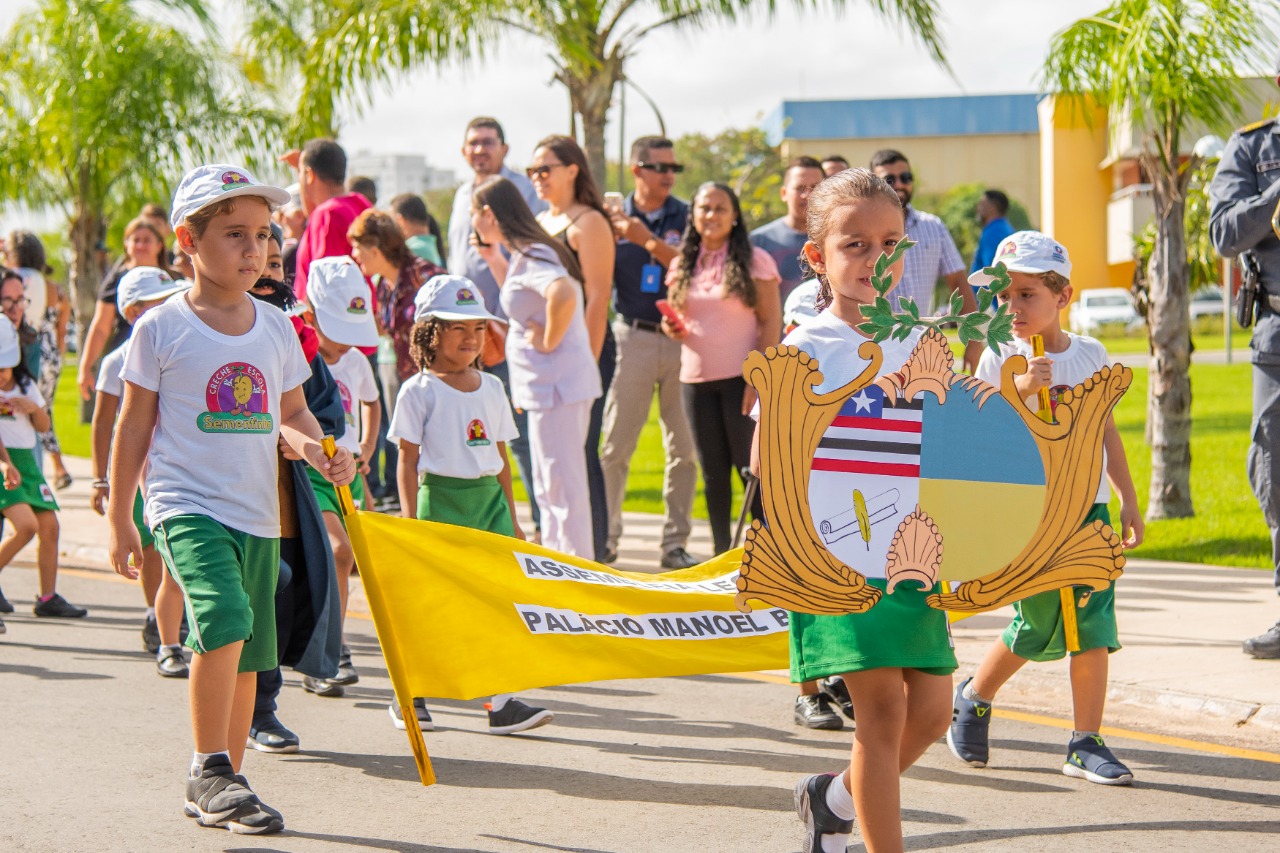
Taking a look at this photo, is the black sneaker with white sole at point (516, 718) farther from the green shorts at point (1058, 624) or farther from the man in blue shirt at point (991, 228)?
the man in blue shirt at point (991, 228)

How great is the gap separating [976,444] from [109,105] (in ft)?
70.7

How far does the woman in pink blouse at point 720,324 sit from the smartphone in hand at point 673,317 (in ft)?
0.04

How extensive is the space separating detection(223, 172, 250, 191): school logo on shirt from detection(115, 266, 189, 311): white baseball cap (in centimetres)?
233

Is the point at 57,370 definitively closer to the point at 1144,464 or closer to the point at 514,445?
the point at 514,445

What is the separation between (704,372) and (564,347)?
36.6 inches

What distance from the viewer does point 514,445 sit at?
350 inches

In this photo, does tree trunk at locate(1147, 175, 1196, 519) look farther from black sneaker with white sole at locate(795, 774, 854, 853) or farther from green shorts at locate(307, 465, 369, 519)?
black sneaker with white sole at locate(795, 774, 854, 853)

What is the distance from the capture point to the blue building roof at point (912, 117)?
3570 inches

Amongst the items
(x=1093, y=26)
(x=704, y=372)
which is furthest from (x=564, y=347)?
(x=1093, y=26)

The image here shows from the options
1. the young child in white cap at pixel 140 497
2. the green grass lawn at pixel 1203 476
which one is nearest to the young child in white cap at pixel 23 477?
the young child in white cap at pixel 140 497

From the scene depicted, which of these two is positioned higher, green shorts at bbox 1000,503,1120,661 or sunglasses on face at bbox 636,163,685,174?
sunglasses on face at bbox 636,163,685,174

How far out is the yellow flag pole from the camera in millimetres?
4508

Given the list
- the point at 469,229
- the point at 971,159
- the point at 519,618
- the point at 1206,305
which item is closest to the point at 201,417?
the point at 519,618


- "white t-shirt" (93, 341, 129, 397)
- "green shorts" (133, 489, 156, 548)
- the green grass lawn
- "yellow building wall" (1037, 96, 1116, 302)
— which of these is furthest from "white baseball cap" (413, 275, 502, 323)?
"yellow building wall" (1037, 96, 1116, 302)
